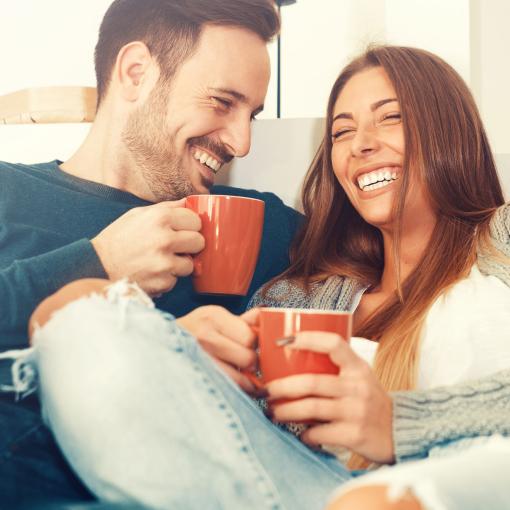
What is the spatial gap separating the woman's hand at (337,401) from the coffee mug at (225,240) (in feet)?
1.00

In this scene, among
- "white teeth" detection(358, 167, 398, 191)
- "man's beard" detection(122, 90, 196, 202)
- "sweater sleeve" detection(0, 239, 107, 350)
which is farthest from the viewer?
"man's beard" detection(122, 90, 196, 202)

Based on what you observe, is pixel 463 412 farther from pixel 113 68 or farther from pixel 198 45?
pixel 113 68

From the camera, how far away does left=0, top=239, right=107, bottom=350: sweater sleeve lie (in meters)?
0.89

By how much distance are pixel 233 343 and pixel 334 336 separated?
0.40ft

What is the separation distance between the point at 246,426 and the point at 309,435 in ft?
0.36

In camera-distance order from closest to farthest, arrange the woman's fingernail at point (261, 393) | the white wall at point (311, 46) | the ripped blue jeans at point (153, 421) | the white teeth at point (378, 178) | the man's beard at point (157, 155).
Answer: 1. the ripped blue jeans at point (153, 421)
2. the woman's fingernail at point (261, 393)
3. the white teeth at point (378, 178)
4. the man's beard at point (157, 155)
5. the white wall at point (311, 46)

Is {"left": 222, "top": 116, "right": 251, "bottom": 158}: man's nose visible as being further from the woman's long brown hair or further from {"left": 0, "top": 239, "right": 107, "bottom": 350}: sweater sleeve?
{"left": 0, "top": 239, "right": 107, "bottom": 350}: sweater sleeve

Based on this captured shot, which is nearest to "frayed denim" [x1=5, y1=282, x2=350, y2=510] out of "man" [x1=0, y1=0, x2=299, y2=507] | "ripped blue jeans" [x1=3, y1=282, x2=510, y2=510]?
"ripped blue jeans" [x1=3, y1=282, x2=510, y2=510]

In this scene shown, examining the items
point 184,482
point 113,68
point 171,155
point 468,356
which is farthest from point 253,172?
point 184,482

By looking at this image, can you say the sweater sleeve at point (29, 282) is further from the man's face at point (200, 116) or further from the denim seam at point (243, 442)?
the man's face at point (200, 116)

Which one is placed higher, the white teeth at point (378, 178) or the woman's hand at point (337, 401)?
the white teeth at point (378, 178)

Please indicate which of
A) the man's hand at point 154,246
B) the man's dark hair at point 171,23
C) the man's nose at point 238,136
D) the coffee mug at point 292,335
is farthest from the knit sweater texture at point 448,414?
the man's dark hair at point 171,23

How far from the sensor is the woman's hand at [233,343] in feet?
2.30

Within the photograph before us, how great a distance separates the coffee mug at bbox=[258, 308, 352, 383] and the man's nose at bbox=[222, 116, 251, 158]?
0.76m
